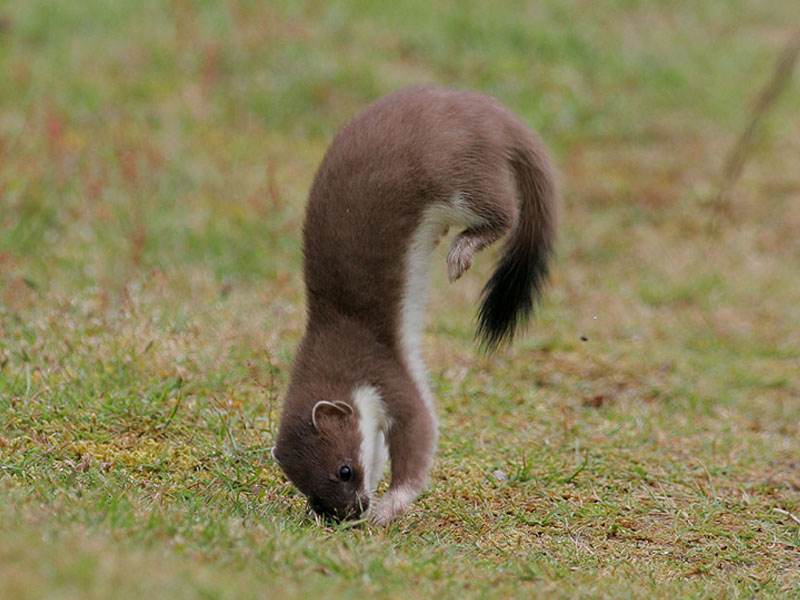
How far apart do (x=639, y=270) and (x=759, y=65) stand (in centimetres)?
457

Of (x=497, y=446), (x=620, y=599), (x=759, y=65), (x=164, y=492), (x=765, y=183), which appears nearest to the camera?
(x=620, y=599)

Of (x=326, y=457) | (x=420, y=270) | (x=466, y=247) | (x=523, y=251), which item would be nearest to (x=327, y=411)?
(x=326, y=457)

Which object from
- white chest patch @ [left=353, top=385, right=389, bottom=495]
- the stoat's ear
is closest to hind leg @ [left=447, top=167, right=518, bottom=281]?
white chest patch @ [left=353, top=385, right=389, bottom=495]

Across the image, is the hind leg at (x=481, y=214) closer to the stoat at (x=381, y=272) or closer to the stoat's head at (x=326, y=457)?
the stoat at (x=381, y=272)

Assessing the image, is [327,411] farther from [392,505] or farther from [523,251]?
[523,251]

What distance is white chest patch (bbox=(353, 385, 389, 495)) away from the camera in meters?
4.42

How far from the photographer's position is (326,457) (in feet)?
13.9

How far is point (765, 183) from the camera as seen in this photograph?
9.77m

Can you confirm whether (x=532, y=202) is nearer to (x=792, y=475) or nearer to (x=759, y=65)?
A: (x=792, y=475)

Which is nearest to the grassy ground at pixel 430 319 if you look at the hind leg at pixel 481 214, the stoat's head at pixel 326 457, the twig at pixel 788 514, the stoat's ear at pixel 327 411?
the twig at pixel 788 514

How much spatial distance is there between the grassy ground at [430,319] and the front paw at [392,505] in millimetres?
71

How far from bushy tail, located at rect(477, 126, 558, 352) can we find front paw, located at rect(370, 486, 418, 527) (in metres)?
0.85

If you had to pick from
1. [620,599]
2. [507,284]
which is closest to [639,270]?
[507,284]

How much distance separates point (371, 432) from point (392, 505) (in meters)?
0.31
